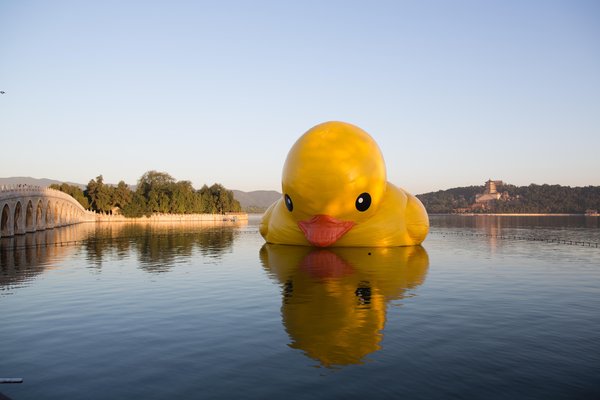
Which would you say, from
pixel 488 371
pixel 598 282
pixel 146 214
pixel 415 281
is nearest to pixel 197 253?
pixel 415 281

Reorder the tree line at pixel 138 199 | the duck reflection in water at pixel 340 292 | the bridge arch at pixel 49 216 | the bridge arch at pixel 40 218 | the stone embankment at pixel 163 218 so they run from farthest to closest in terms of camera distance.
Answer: the tree line at pixel 138 199
the stone embankment at pixel 163 218
the bridge arch at pixel 49 216
the bridge arch at pixel 40 218
the duck reflection in water at pixel 340 292

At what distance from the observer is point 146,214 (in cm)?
11381

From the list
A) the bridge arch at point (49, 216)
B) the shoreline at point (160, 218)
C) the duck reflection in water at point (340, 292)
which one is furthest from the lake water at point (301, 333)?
the shoreline at point (160, 218)

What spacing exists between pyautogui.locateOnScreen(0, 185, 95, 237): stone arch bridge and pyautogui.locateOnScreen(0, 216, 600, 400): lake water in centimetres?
2828

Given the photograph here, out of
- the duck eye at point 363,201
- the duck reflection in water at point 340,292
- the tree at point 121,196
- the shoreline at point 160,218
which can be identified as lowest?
the duck reflection in water at point 340,292

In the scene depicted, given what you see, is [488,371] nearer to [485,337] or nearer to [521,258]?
[485,337]

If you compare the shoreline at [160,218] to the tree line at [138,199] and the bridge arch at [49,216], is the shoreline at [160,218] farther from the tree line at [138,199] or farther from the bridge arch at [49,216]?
the bridge arch at [49,216]

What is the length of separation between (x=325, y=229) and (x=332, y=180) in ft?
11.4

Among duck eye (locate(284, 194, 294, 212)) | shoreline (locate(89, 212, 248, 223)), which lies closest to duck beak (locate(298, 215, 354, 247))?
duck eye (locate(284, 194, 294, 212))

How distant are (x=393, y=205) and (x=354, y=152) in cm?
494

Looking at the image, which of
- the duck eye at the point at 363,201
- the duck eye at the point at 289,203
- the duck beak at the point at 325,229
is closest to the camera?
the duck eye at the point at 363,201

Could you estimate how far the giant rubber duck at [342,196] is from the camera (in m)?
24.1

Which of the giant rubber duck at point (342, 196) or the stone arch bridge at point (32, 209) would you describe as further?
the stone arch bridge at point (32, 209)

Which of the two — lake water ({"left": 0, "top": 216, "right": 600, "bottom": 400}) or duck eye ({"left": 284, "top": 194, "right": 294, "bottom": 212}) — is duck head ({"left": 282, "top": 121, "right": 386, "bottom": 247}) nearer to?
duck eye ({"left": 284, "top": 194, "right": 294, "bottom": 212})
